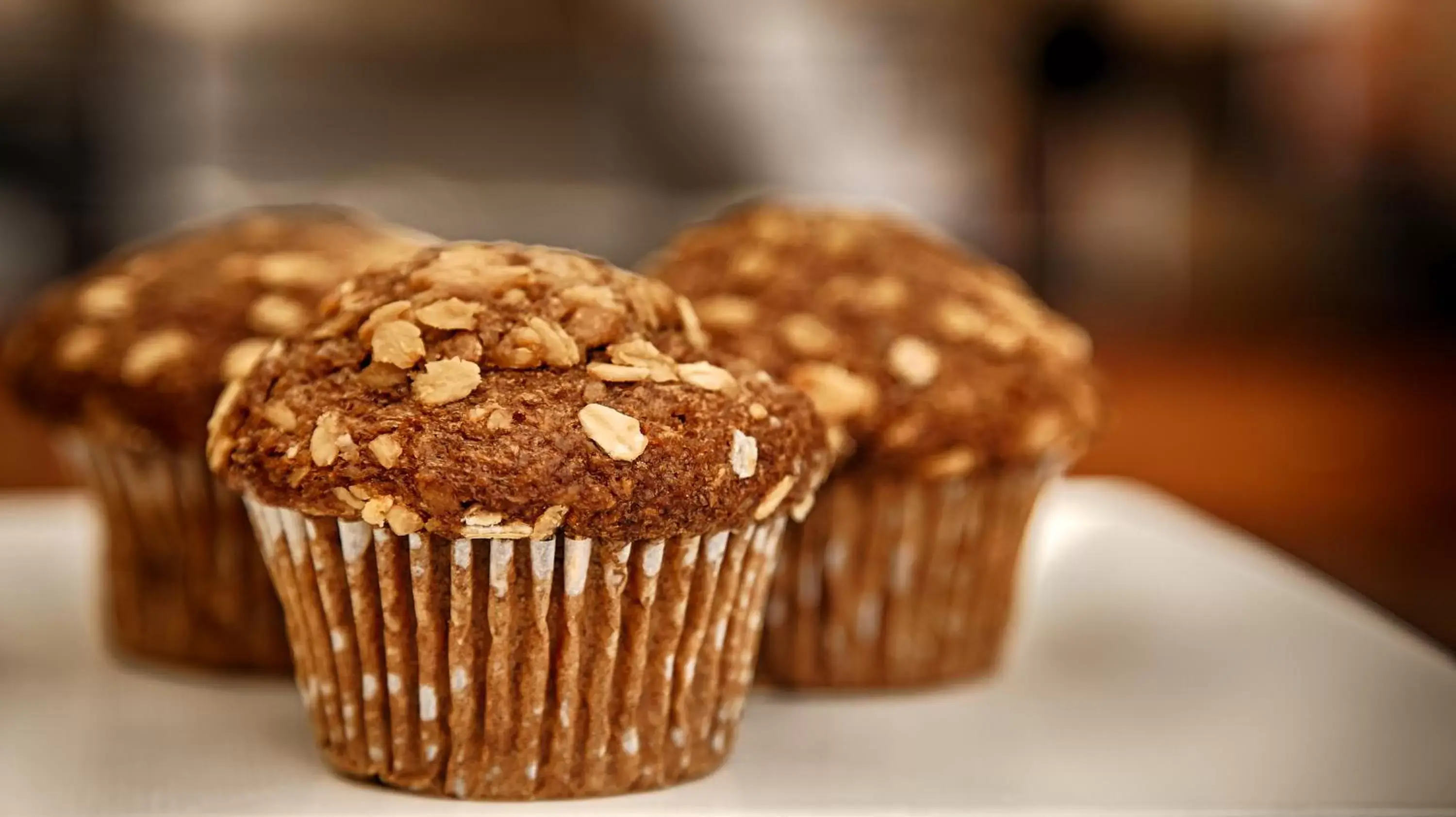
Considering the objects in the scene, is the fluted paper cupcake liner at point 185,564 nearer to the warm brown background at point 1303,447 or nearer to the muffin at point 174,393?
the muffin at point 174,393

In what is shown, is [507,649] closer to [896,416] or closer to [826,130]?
[896,416]

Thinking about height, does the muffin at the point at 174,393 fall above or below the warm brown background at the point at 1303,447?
above

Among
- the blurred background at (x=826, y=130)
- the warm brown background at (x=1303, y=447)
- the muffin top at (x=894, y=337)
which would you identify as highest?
the muffin top at (x=894, y=337)

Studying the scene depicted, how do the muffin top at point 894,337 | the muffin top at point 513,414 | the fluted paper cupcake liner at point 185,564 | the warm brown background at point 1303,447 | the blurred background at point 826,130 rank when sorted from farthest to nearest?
the blurred background at point 826,130, the warm brown background at point 1303,447, the fluted paper cupcake liner at point 185,564, the muffin top at point 894,337, the muffin top at point 513,414

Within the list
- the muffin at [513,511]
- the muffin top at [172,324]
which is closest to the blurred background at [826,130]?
the muffin top at [172,324]

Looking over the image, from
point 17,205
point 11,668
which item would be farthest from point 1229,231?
point 11,668

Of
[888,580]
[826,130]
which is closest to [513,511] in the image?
[888,580]

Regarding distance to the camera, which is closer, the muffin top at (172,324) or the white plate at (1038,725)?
the white plate at (1038,725)

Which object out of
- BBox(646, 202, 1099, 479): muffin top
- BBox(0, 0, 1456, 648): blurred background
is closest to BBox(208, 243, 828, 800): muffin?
BBox(646, 202, 1099, 479): muffin top
